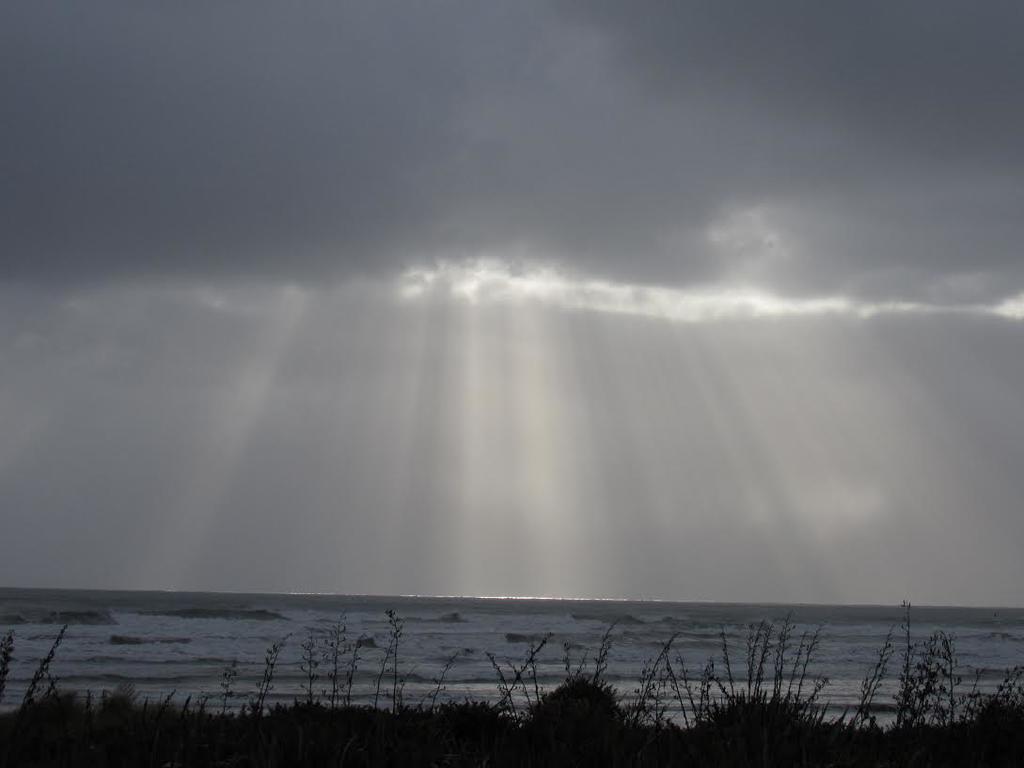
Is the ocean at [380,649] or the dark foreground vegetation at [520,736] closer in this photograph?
the dark foreground vegetation at [520,736]

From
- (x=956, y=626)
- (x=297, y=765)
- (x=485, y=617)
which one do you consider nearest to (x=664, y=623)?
(x=485, y=617)

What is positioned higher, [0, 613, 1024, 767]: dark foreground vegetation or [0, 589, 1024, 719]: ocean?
[0, 589, 1024, 719]: ocean

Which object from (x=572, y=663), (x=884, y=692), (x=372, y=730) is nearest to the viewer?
(x=372, y=730)

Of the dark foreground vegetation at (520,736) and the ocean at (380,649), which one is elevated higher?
the ocean at (380,649)

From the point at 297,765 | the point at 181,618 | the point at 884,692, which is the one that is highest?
the point at 181,618

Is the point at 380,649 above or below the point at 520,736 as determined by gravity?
above

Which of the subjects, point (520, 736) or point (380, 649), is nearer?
point (520, 736)

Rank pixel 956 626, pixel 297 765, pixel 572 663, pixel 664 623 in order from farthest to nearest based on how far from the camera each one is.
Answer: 1. pixel 956 626
2. pixel 664 623
3. pixel 572 663
4. pixel 297 765

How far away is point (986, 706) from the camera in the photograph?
730cm

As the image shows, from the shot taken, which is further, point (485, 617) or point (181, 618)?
point (485, 617)

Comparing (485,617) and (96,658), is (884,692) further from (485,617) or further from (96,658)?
(485,617)

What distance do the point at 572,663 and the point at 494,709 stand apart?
84.8 ft

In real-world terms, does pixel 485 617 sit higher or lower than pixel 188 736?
higher

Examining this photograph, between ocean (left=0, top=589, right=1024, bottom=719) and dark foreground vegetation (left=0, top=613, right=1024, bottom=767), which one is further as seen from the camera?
ocean (left=0, top=589, right=1024, bottom=719)
